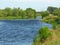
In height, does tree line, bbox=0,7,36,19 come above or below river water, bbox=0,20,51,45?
below

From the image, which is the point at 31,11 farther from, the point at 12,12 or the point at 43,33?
the point at 43,33

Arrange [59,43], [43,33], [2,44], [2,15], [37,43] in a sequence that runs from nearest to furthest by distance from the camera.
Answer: [59,43] → [37,43] → [43,33] → [2,44] → [2,15]

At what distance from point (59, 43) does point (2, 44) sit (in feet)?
39.1

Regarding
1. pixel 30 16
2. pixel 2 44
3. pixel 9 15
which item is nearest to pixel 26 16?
pixel 30 16

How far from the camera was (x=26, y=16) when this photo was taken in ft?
605

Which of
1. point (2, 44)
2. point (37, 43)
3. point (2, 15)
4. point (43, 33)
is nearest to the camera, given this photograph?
point (37, 43)

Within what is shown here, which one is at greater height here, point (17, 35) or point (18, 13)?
point (17, 35)

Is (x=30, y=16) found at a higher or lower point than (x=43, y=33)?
lower

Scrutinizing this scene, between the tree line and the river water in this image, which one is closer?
the river water

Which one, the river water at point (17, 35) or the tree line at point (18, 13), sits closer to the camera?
the river water at point (17, 35)

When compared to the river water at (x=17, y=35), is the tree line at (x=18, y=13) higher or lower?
lower

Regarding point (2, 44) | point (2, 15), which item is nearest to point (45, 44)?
point (2, 44)

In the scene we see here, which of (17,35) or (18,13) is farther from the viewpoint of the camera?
(18,13)

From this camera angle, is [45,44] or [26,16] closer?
[45,44]
